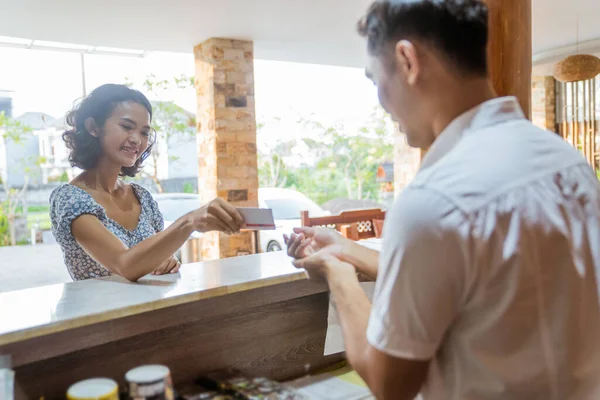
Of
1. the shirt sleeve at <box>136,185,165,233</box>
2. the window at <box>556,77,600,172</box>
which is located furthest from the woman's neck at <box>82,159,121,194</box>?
the window at <box>556,77,600,172</box>

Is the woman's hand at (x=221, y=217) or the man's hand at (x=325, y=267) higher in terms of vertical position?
the woman's hand at (x=221, y=217)

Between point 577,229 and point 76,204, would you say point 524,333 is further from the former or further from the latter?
point 76,204

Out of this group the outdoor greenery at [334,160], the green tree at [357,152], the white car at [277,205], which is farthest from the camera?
the green tree at [357,152]

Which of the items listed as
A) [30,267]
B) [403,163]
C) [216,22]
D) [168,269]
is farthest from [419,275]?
[30,267]

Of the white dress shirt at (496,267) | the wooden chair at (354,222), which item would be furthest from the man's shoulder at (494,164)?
the wooden chair at (354,222)

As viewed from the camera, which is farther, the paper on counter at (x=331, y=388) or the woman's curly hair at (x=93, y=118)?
the woman's curly hair at (x=93, y=118)

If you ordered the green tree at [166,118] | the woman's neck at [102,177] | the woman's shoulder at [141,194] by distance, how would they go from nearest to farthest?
the woman's neck at [102,177]
the woman's shoulder at [141,194]
the green tree at [166,118]

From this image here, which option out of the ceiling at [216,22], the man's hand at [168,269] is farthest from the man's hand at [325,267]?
the ceiling at [216,22]

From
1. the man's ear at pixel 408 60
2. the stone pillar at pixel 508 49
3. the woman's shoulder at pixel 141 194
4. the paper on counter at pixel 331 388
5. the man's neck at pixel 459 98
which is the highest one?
the stone pillar at pixel 508 49

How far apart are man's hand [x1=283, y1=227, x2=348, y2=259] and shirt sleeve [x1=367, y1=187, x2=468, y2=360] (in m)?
0.55

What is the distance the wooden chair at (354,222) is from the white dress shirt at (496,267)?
11.4 ft

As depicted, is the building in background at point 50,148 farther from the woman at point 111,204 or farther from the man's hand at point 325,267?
the man's hand at point 325,267

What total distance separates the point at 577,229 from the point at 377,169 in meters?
13.1

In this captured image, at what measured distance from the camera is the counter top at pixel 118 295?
1063 mm
